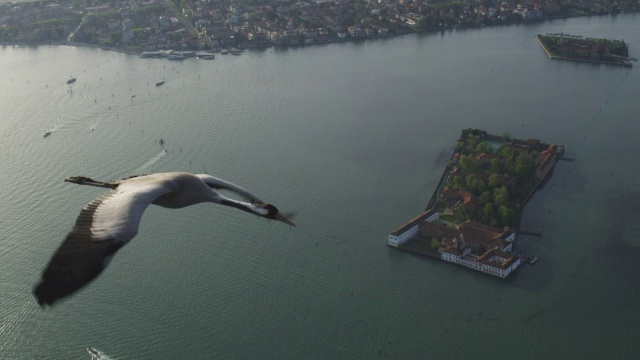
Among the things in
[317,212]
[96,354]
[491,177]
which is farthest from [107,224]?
[491,177]

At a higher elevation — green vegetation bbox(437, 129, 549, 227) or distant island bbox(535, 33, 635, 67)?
distant island bbox(535, 33, 635, 67)

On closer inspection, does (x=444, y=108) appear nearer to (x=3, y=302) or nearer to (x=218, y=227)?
(x=218, y=227)

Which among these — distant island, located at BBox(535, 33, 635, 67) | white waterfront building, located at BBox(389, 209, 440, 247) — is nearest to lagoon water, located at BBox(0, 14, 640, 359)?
white waterfront building, located at BBox(389, 209, 440, 247)

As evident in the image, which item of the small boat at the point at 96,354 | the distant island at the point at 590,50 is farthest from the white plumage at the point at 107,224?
the distant island at the point at 590,50

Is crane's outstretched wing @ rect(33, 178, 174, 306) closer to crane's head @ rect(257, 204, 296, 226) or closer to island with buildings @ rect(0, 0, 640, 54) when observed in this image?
crane's head @ rect(257, 204, 296, 226)

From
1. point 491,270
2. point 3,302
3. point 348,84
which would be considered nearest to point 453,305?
point 491,270

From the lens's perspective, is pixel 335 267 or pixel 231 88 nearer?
pixel 335 267
